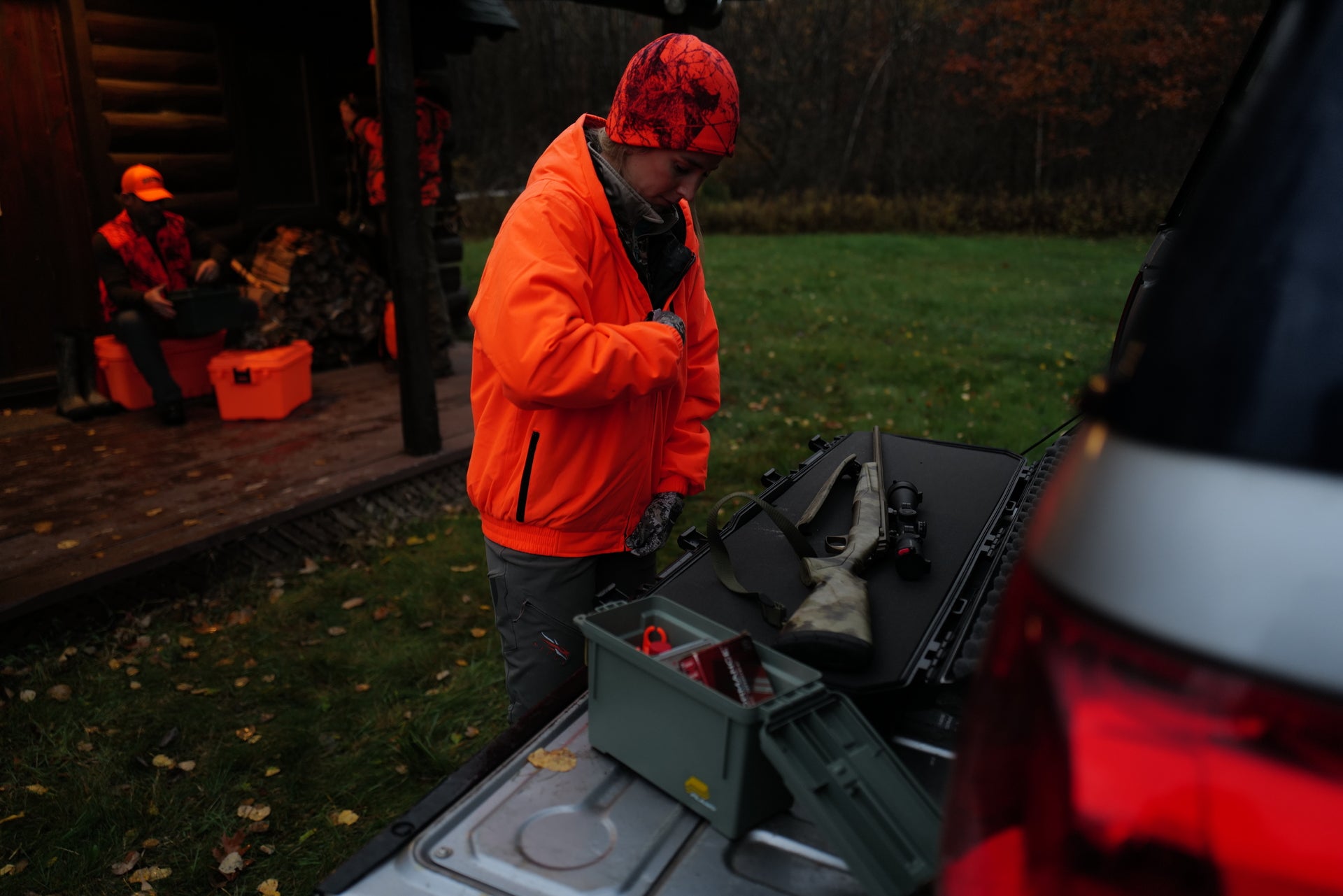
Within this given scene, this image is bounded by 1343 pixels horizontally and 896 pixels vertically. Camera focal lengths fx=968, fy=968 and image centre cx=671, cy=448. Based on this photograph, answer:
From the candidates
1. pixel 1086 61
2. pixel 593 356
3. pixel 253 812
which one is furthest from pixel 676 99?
pixel 1086 61

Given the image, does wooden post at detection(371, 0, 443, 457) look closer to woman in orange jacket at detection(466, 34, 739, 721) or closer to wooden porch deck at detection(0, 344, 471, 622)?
wooden porch deck at detection(0, 344, 471, 622)

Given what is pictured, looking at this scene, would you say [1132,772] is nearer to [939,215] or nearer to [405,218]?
[405,218]

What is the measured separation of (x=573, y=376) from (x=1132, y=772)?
1.57 metres

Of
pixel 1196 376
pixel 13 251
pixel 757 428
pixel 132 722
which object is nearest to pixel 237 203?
pixel 13 251

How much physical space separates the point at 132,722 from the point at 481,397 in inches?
89.2

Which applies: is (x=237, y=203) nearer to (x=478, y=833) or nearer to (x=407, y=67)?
(x=407, y=67)

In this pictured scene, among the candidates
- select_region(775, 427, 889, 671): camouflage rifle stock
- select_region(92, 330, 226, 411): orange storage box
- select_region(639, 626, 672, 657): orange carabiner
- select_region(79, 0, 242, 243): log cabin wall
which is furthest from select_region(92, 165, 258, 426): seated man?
select_region(639, 626, 672, 657): orange carabiner

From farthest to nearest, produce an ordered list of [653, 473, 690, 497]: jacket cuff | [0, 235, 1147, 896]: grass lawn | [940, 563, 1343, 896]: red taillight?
[0, 235, 1147, 896]: grass lawn → [653, 473, 690, 497]: jacket cuff → [940, 563, 1343, 896]: red taillight

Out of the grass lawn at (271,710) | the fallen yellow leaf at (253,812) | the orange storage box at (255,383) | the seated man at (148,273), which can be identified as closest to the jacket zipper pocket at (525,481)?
the grass lawn at (271,710)

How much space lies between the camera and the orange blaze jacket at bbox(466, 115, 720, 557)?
83.7 inches

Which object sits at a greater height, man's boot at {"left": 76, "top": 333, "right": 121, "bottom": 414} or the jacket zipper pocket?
the jacket zipper pocket

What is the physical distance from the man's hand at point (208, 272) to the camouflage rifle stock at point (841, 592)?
208 inches

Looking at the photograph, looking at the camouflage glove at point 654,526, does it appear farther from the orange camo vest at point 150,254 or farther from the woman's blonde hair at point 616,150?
the orange camo vest at point 150,254

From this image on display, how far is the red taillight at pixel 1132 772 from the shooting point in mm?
635
